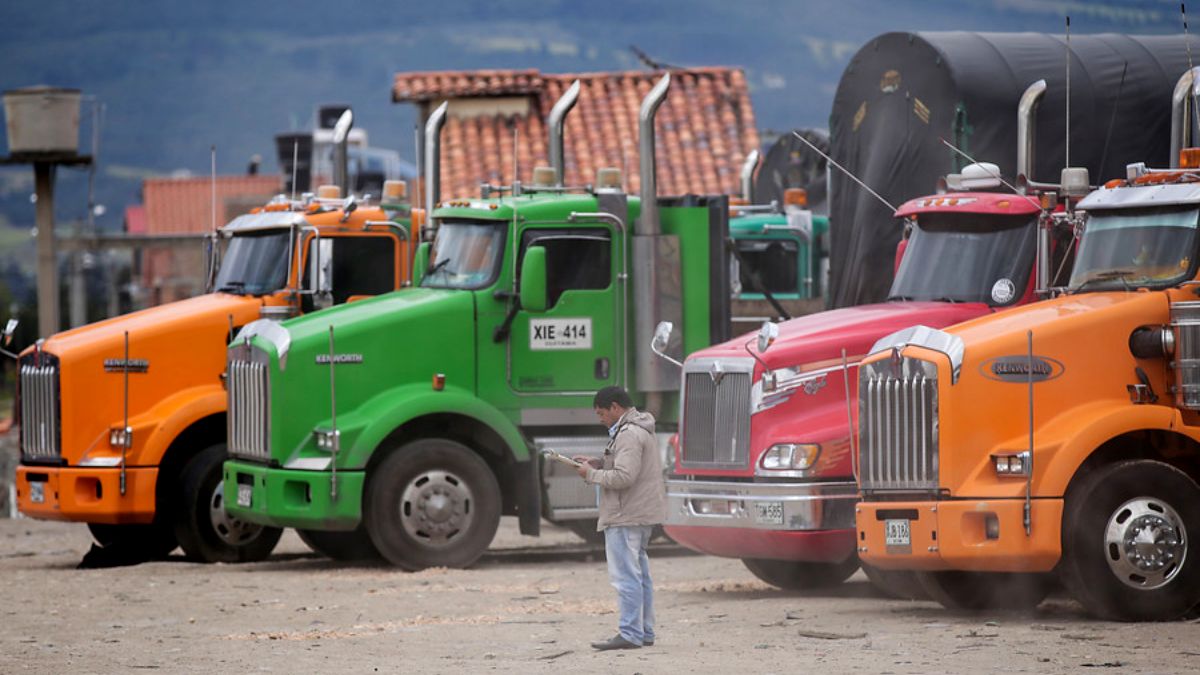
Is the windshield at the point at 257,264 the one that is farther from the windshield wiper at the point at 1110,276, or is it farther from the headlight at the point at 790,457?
the windshield wiper at the point at 1110,276

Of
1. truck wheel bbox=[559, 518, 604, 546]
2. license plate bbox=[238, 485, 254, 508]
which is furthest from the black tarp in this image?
license plate bbox=[238, 485, 254, 508]

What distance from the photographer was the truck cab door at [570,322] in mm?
19391

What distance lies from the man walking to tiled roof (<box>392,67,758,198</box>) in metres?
20.1

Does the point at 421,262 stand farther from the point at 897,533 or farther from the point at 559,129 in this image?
the point at 897,533

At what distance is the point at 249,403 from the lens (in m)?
19.0

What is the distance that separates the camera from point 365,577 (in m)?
18.6

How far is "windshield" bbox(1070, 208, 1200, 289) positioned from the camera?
45.8 ft

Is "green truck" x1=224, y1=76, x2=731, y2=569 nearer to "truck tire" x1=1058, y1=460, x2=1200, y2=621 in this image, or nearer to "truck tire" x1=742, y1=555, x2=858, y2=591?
"truck tire" x1=742, y1=555, x2=858, y2=591

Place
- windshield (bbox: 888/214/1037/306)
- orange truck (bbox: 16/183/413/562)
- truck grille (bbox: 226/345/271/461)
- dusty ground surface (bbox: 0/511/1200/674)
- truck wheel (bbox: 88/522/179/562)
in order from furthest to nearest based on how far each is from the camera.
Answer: truck wheel (bbox: 88/522/179/562) < orange truck (bbox: 16/183/413/562) < truck grille (bbox: 226/345/271/461) < windshield (bbox: 888/214/1037/306) < dusty ground surface (bbox: 0/511/1200/674)

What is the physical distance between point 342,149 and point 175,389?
3222 millimetres

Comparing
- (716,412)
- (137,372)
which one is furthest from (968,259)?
(137,372)

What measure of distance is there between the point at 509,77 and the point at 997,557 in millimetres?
23933

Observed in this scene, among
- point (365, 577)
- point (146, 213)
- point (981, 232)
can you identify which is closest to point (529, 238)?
point (365, 577)

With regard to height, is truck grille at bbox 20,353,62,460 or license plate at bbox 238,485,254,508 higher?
truck grille at bbox 20,353,62,460
